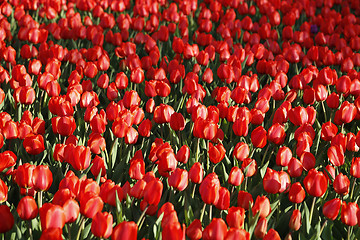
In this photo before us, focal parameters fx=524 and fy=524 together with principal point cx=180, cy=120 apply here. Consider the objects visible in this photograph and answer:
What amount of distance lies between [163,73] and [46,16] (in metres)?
2.16

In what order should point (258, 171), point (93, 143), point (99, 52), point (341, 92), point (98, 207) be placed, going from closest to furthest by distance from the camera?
point (98, 207), point (93, 143), point (258, 171), point (341, 92), point (99, 52)

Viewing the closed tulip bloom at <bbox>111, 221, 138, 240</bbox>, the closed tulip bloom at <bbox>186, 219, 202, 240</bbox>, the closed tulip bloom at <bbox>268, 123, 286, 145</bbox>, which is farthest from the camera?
the closed tulip bloom at <bbox>268, 123, 286, 145</bbox>

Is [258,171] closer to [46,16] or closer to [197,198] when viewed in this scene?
[197,198]

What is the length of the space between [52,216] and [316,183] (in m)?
1.03

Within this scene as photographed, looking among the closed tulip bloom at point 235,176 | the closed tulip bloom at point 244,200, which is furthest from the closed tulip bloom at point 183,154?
the closed tulip bloom at point 244,200

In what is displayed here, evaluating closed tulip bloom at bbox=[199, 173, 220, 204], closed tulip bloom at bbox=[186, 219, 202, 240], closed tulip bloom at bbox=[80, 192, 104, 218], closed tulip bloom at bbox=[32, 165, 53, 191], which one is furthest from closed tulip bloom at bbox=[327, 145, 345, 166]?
closed tulip bloom at bbox=[32, 165, 53, 191]

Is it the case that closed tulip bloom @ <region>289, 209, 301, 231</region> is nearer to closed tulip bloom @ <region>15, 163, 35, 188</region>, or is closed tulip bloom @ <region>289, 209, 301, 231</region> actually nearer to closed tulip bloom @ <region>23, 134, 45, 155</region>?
closed tulip bloom @ <region>15, 163, 35, 188</region>

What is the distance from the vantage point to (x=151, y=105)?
301cm

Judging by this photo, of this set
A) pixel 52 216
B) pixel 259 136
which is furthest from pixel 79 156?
pixel 259 136

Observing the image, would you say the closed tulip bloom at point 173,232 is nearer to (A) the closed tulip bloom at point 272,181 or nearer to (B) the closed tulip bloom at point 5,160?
(A) the closed tulip bloom at point 272,181

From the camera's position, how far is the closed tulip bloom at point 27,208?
182 centimetres

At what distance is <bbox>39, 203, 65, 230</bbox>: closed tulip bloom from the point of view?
1.70 m

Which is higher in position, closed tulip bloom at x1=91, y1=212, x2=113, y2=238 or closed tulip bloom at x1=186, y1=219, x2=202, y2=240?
closed tulip bloom at x1=91, y1=212, x2=113, y2=238

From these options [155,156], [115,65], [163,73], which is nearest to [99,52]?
A: [115,65]
